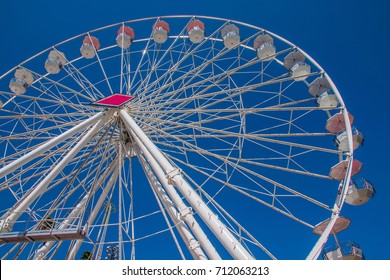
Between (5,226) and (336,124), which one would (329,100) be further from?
(5,226)

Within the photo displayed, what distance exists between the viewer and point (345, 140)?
37.7ft

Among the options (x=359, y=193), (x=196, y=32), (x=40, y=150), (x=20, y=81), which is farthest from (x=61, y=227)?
(x=196, y=32)

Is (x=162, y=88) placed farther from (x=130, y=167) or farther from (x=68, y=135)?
(x=68, y=135)

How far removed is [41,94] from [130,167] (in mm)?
4948

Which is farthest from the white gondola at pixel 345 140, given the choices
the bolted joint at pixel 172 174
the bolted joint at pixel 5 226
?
the bolted joint at pixel 5 226

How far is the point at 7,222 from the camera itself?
834 centimetres

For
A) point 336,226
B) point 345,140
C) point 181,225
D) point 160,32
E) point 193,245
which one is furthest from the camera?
point 160,32

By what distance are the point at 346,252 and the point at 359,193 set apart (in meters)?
2.10

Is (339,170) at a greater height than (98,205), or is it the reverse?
(98,205)

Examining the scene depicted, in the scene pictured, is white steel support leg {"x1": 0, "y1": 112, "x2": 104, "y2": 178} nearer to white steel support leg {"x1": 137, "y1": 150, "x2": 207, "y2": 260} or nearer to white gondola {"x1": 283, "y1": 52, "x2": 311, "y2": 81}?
white steel support leg {"x1": 137, "y1": 150, "x2": 207, "y2": 260}

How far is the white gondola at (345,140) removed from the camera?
1149 cm

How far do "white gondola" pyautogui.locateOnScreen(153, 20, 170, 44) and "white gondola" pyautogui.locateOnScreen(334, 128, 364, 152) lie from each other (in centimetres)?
836

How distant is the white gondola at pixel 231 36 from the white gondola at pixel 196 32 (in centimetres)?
97
